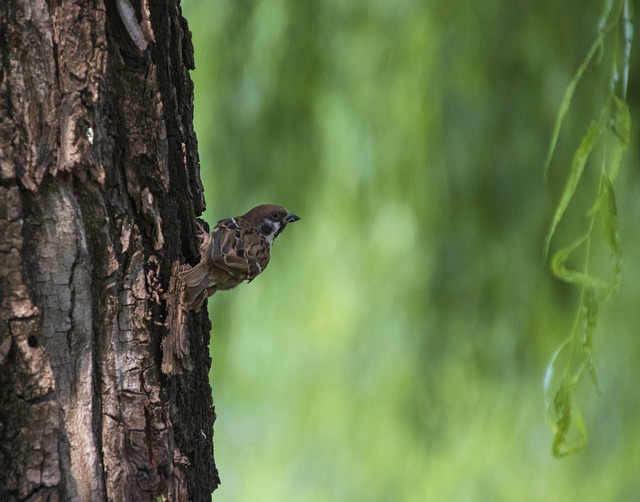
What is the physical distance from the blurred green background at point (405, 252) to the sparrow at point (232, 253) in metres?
0.37

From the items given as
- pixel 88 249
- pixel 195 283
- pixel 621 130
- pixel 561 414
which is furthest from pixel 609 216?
pixel 88 249

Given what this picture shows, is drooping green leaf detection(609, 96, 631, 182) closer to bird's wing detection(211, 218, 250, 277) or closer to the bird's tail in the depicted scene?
bird's wing detection(211, 218, 250, 277)

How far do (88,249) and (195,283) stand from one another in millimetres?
215

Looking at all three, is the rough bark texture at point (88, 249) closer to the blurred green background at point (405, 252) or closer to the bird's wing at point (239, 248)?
the bird's wing at point (239, 248)

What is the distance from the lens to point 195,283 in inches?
61.0

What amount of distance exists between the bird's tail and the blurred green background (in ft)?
4.03

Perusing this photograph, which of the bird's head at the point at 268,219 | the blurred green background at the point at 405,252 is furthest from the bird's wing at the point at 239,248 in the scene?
the blurred green background at the point at 405,252

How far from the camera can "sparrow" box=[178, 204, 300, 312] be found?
155 cm

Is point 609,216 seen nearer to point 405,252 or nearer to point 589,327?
point 589,327

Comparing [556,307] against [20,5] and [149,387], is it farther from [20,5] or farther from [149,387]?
→ [20,5]

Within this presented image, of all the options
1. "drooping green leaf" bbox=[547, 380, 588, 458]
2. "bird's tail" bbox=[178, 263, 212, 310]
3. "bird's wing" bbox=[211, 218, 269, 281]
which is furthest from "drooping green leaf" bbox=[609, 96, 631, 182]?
"bird's tail" bbox=[178, 263, 212, 310]

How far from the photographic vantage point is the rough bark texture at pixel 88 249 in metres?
1.33

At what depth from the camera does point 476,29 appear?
2697mm

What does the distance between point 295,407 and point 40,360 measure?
1.51 m
